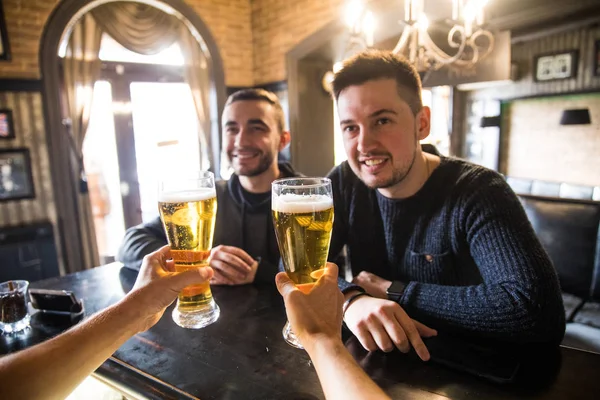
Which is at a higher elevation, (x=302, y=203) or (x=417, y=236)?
(x=302, y=203)

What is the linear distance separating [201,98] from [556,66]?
6.27 meters

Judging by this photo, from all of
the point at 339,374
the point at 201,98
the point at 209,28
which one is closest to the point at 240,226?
the point at 339,374

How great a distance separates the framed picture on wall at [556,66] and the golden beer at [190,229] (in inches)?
309

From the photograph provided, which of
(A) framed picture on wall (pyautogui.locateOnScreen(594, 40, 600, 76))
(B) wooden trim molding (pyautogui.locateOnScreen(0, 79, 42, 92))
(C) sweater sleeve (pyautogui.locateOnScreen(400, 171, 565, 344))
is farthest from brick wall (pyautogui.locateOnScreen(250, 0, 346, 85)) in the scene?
(A) framed picture on wall (pyautogui.locateOnScreen(594, 40, 600, 76))

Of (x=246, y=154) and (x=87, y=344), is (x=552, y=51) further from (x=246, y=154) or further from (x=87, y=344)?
(x=87, y=344)

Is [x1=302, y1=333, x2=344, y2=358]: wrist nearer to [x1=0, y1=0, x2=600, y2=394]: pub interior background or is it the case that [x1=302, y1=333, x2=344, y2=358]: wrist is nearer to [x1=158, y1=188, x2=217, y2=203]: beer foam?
[x1=158, y1=188, x2=217, y2=203]: beer foam

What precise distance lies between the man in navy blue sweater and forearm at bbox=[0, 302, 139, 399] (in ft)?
1.90

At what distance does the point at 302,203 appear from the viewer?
37.5 inches

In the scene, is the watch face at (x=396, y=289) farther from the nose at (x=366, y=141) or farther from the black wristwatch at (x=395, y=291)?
the nose at (x=366, y=141)

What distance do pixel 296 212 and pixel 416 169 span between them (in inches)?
30.0

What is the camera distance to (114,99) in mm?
4992

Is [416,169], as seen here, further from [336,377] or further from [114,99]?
[114,99]

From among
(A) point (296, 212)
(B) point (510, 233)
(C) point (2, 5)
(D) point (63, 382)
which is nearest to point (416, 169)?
(B) point (510, 233)

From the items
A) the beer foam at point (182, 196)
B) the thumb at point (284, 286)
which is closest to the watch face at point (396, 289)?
the thumb at point (284, 286)
